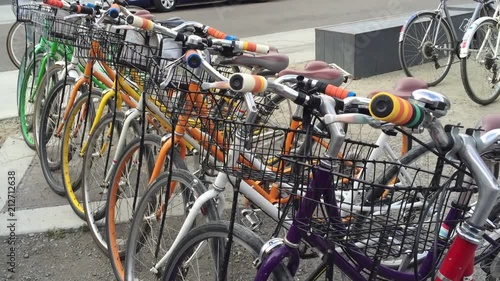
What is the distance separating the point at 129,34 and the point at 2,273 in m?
1.63

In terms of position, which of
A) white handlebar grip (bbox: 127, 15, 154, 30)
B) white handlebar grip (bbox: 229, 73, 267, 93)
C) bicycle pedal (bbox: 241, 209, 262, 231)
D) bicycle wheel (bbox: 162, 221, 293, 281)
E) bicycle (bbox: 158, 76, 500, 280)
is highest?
white handlebar grip (bbox: 229, 73, 267, 93)

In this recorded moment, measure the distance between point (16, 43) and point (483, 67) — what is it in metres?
6.04

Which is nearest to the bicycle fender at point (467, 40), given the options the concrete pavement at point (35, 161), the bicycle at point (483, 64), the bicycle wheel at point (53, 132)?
the bicycle at point (483, 64)

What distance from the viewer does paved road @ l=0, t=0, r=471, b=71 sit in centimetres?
1086

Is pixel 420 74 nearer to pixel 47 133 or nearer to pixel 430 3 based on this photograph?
pixel 47 133

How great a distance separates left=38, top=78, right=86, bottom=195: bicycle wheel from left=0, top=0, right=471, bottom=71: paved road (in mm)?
6222

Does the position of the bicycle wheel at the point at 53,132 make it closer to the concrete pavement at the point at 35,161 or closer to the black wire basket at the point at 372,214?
the concrete pavement at the point at 35,161

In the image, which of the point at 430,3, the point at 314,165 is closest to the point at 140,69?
the point at 314,165

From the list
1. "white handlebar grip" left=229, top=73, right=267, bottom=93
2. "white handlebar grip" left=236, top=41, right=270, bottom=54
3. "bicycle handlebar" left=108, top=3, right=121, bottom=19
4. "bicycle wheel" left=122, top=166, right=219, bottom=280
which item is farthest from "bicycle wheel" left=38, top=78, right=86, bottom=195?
"white handlebar grip" left=229, top=73, right=267, bottom=93

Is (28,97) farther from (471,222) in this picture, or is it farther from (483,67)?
(483,67)

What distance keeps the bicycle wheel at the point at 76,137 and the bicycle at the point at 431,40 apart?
3.94 meters

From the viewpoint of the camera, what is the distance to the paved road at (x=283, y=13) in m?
10.9

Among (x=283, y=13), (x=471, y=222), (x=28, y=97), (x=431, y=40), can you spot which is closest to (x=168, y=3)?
(x=283, y=13)

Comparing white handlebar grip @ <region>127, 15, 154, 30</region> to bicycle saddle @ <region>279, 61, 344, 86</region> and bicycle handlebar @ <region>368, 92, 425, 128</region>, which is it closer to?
bicycle saddle @ <region>279, 61, 344, 86</region>
